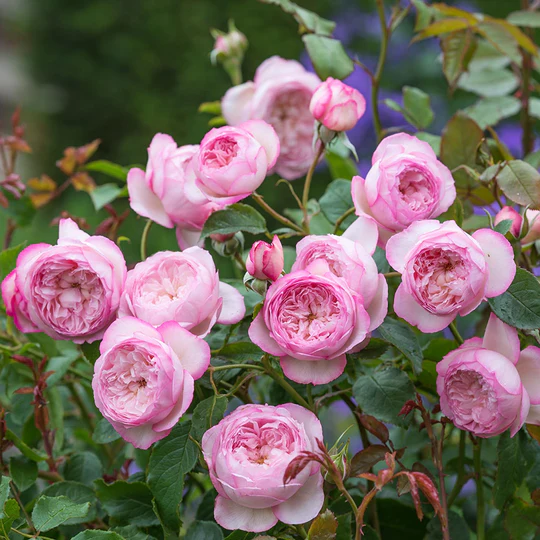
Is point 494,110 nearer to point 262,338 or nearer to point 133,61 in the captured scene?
point 262,338

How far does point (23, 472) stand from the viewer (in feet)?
1.89

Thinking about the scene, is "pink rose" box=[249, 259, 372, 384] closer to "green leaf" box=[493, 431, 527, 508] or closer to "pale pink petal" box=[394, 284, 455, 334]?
"pale pink petal" box=[394, 284, 455, 334]

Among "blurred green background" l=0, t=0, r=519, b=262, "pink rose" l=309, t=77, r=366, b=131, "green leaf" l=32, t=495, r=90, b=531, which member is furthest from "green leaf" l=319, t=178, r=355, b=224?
"blurred green background" l=0, t=0, r=519, b=262

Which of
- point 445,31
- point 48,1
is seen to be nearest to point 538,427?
point 445,31

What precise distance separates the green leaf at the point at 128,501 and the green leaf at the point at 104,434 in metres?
0.04

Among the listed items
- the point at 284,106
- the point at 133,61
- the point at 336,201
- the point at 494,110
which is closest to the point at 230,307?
the point at 336,201

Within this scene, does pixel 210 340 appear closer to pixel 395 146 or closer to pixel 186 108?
pixel 395 146

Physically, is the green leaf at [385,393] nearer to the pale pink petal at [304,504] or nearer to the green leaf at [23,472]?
the pale pink petal at [304,504]

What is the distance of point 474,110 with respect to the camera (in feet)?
2.70

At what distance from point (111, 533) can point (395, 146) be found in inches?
11.8

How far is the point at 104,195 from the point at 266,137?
26cm

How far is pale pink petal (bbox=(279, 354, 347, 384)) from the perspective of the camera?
18.1 inches

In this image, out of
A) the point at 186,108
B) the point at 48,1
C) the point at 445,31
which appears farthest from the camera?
the point at 48,1

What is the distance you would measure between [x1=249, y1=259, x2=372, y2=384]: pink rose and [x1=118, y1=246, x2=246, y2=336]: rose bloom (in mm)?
34
